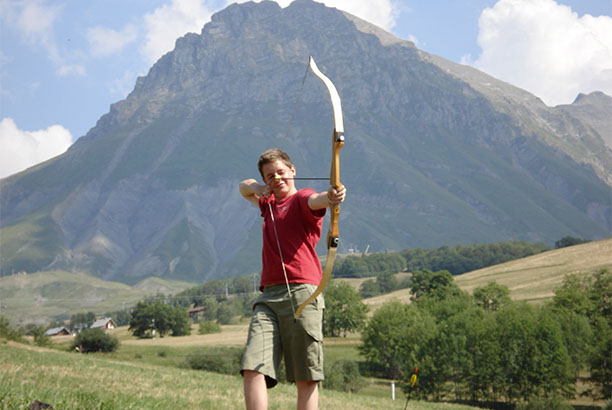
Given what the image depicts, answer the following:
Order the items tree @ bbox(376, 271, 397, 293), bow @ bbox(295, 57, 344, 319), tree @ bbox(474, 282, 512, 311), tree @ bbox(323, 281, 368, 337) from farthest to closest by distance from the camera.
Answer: tree @ bbox(376, 271, 397, 293) → tree @ bbox(323, 281, 368, 337) → tree @ bbox(474, 282, 512, 311) → bow @ bbox(295, 57, 344, 319)

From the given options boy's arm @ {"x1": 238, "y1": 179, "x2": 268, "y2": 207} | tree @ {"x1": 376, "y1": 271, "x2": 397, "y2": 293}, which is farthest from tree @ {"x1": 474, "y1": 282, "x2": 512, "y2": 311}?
boy's arm @ {"x1": 238, "y1": 179, "x2": 268, "y2": 207}

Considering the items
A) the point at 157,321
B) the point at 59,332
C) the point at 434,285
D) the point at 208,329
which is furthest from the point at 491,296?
the point at 59,332

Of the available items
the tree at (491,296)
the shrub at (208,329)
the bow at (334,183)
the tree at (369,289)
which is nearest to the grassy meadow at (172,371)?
the shrub at (208,329)

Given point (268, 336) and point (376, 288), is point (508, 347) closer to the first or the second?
point (268, 336)

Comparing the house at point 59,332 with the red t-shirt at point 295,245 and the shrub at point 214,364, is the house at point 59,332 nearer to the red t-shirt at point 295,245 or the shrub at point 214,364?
the shrub at point 214,364

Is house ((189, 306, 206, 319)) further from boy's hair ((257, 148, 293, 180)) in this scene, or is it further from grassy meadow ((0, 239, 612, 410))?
boy's hair ((257, 148, 293, 180))

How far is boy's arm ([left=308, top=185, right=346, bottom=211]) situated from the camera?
5.62m

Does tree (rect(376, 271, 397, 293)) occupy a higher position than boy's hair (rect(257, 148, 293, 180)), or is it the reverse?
tree (rect(376, 271, 397, 293))

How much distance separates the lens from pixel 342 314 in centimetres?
10762

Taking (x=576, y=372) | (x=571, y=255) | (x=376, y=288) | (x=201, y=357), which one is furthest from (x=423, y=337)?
(x=376, y=288)

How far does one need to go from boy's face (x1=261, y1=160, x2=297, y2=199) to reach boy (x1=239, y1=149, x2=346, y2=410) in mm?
10

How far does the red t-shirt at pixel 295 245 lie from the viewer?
20.5 feet

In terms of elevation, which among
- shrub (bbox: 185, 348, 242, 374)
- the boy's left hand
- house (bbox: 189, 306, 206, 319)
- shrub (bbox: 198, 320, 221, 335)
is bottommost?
shrub (bbox: 185, 348, 242, 374)

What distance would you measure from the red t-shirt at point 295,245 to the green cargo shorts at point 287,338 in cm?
12
